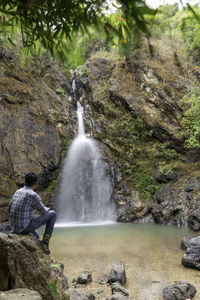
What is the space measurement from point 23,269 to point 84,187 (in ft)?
35.2

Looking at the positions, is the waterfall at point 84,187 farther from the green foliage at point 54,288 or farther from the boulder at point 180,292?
the green foliage at point 54,288

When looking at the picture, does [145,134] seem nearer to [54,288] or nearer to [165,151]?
[165,151]

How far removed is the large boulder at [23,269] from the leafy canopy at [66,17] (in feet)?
7.84

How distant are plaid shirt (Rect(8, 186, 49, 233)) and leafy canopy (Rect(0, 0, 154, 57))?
221 centimetres

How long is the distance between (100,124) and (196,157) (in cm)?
658

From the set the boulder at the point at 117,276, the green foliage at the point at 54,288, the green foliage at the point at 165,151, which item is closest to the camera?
the green foliage at the point at 54,288

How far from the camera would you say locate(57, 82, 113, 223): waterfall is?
12453 millimetres

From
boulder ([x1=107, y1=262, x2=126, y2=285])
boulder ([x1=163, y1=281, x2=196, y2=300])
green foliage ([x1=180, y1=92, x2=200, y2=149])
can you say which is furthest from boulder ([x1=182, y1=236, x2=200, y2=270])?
green foliage ([x1=180, y1=92, x2=200, y2=149])

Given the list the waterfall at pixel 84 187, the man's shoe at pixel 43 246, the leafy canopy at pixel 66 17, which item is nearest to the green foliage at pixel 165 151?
the waterfall at pixel 84 187

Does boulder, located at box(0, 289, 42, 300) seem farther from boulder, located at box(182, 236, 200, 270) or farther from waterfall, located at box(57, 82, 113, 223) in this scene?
waterfall, located at box(57, 82, 113, 223)

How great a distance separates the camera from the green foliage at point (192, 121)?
12289mm

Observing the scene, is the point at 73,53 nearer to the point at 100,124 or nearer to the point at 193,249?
the point at 193,249

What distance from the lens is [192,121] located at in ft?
43.0

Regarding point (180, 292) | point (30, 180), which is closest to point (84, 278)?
point (180, 292)
